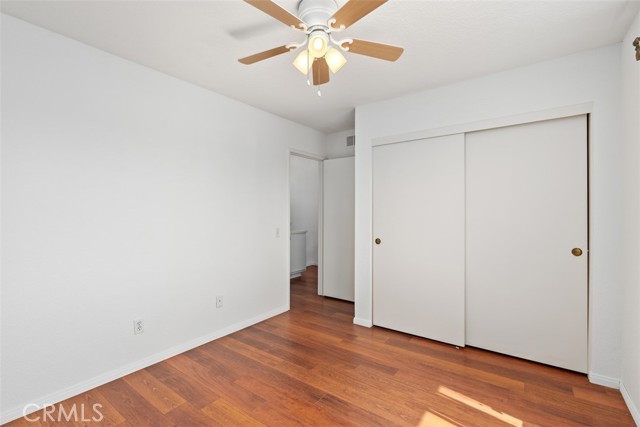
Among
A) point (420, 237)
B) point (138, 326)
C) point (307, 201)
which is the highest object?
point (307, 201)

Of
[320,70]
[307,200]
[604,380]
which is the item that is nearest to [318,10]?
[320,70]

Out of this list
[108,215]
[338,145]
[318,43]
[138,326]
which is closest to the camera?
[318,43]

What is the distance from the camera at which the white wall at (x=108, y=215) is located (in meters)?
1.83

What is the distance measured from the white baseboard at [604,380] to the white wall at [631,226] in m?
0.06

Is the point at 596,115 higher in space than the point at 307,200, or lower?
higher

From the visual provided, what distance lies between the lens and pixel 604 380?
2.12 metres

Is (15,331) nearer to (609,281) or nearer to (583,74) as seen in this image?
(609,281)

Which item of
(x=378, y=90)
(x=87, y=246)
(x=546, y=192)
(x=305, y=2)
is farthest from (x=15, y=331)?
(x=546, y=192)

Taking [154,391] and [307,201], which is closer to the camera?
[154,391]

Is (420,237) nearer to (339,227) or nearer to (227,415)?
(339,227)

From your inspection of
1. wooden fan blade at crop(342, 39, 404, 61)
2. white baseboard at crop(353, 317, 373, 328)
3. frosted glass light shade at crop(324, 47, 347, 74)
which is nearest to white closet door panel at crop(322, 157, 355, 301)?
white baseboard at crop(353, 317, 373, 328)

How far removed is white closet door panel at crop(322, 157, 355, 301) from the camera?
13.4 ft

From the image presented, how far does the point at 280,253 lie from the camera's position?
3.72 meters

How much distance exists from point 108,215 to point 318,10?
203cm
